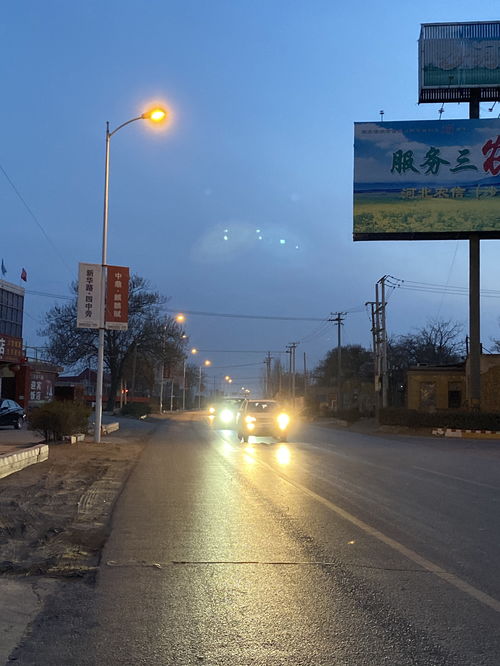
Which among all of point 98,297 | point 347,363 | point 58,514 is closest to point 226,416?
point 98,297

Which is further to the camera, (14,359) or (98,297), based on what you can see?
(14,359)

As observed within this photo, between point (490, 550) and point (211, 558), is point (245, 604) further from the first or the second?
point (490, 550)

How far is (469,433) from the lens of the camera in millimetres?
33594

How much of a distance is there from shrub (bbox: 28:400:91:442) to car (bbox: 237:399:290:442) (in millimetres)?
6940

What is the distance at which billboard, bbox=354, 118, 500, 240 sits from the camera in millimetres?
35750

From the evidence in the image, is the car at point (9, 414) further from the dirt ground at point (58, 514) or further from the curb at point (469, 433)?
the curb at point (469, 433)

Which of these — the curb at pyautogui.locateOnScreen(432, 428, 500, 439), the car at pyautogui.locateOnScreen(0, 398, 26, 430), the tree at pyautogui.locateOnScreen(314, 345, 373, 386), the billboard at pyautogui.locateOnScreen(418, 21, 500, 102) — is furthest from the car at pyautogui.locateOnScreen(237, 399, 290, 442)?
the tree at pyautogui.locateOnScreen(314, 345, 373, 386)

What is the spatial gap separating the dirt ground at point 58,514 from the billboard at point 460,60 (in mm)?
29547

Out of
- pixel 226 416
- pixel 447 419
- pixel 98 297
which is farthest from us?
pixel 226 416

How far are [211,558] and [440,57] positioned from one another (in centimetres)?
3643

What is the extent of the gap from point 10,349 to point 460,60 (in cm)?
2908

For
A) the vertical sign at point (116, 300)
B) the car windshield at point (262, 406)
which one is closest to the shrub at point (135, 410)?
the car windshield at point (262, 406)

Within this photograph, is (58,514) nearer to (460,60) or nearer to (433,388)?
(460,60)

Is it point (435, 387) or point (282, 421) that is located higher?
point (435, 387)
